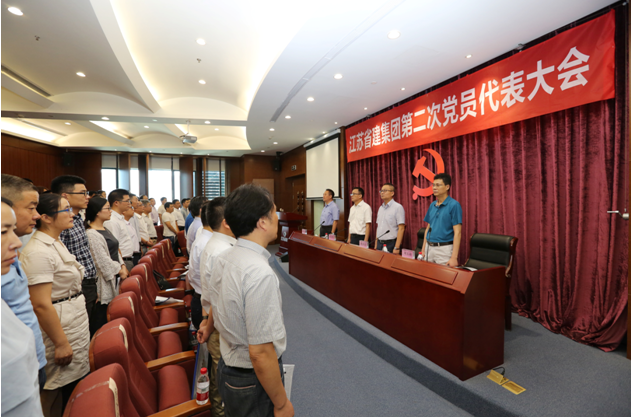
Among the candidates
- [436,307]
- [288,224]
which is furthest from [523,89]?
[288,224]

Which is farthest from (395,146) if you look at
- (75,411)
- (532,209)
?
(75,411)

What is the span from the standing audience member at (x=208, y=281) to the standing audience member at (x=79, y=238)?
106 cm

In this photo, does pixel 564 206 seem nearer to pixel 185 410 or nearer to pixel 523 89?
pixel 523 89

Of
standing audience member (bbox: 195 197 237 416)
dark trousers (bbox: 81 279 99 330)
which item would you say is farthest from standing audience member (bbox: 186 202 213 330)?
dark trousers (bbox: 81 279 99 330)

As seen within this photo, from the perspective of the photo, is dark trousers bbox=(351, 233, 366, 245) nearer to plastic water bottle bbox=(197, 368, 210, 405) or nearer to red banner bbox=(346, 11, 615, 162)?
red banner bbox=(346, 11, 615, 162)

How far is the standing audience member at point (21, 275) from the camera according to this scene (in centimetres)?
98

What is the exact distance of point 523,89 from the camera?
2.67m

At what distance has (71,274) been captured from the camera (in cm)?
157

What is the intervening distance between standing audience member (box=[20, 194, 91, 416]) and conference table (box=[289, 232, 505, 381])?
2.00 metres

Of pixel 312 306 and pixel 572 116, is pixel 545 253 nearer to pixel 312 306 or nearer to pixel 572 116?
pixel 572 116

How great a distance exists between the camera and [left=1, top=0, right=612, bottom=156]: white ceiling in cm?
246

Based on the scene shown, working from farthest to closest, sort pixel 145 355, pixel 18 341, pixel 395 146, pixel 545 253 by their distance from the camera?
pixel 395 146, pixel 545 253, pixel 145 355, pixel 18 341

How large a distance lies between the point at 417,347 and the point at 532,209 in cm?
191

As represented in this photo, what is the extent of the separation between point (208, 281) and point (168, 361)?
0.53 meters
